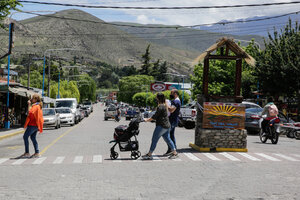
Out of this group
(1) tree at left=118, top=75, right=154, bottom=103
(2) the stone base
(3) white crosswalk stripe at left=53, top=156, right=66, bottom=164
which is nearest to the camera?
(3) white crosswalk stripe at left=53, top=156, right=66, bottom=164

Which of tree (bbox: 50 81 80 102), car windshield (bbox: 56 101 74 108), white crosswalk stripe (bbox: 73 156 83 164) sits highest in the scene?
tree (bbox: 50 81 80 102)

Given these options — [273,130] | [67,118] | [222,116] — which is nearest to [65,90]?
[67,118]

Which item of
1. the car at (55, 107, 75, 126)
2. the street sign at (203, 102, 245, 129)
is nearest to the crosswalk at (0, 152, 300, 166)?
the street sign at (203, 102, 245, 129)

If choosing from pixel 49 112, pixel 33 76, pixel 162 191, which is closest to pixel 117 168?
pixel 162 191

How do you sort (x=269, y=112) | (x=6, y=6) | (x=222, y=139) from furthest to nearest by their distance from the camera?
(x=6, y=6)
(x=269, y=112)
(x=222, y=139)

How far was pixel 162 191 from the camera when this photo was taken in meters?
7.75

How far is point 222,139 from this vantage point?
14.2 m

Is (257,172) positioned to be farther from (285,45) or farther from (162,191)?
(285,45)

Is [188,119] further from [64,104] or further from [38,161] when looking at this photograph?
[38,161]

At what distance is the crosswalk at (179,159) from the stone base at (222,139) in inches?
20.7

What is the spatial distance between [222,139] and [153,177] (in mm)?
5513

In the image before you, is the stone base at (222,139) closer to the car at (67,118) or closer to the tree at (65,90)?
the car at (67,118)

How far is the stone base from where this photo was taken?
1418cm

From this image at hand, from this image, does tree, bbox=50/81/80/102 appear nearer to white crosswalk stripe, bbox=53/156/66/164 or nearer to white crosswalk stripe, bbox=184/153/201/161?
white crosswalk stripe, bbox=53/156/66/164
